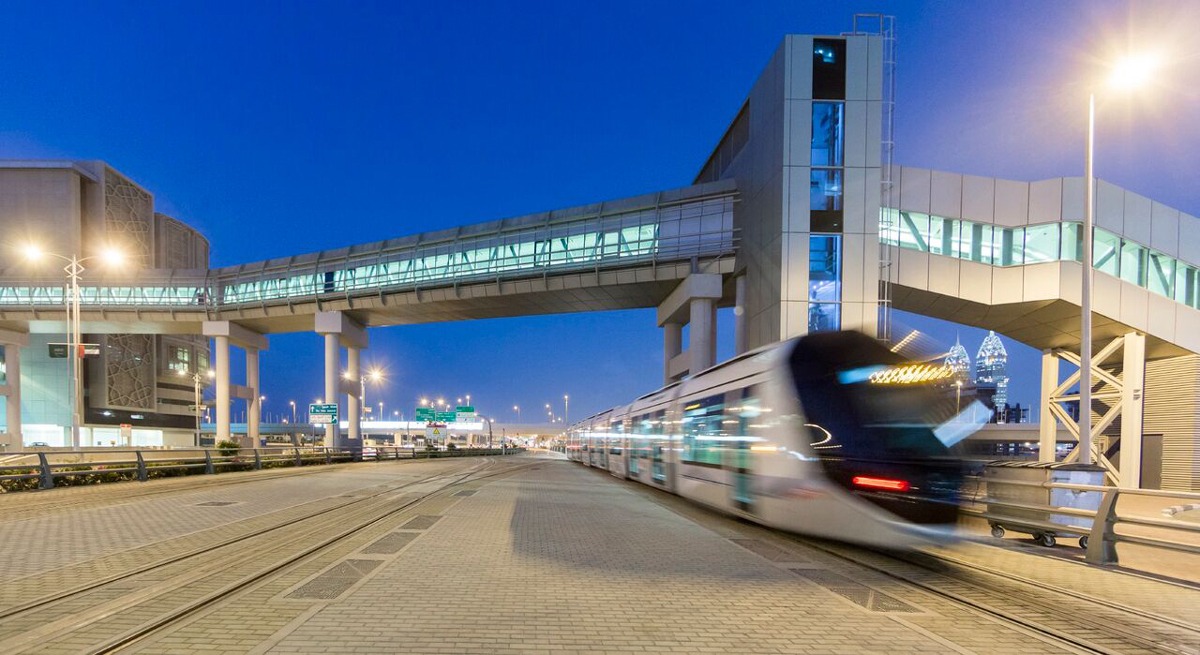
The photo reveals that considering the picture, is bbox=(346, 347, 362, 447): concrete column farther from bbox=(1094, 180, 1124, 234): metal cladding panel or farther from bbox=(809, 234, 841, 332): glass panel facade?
bbox=(1094, 180, 1124, 234): metal cladding panel

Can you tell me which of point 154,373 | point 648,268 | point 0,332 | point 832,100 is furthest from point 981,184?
point 154,373

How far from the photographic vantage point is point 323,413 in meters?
39.6

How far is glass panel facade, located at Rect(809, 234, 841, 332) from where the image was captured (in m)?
24.2

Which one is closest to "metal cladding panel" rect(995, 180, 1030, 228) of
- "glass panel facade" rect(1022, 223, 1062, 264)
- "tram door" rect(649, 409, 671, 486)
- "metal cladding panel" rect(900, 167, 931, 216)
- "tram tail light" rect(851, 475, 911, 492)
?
"glass panel facade" rect(1022, 223, 1062, 264)

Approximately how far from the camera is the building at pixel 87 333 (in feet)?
207

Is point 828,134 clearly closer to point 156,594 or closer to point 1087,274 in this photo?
point 1087,274

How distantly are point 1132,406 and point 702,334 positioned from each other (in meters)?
16.9

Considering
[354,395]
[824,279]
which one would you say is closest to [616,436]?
[824,279]

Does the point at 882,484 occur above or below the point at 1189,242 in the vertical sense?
below

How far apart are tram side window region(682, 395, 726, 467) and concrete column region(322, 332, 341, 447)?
35.7m

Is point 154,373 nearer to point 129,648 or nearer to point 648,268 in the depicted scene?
point 648,268

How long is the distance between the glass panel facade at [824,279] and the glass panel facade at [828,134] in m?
3.31

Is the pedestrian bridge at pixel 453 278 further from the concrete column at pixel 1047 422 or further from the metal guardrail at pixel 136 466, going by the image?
the concrete column at pixel 1047 422

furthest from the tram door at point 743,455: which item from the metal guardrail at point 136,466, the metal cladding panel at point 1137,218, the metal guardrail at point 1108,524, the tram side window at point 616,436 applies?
the metal cladding panel at point 1137,218
